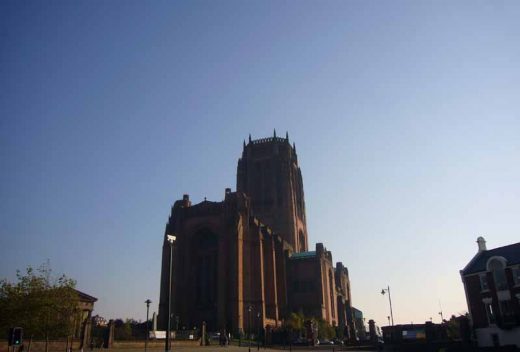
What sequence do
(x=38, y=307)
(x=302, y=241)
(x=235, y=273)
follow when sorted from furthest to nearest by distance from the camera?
(x=302, y=241), (x=235, y=273), (x=38, y=307)

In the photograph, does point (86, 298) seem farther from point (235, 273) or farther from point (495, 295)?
point (495, 295)

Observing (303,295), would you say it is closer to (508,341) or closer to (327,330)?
(327,330)

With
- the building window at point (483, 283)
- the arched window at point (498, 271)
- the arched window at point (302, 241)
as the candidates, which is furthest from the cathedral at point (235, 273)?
the arched window at point (498, 271)

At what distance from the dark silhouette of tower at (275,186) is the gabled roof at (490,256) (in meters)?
59.3

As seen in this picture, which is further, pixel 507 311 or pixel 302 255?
pixel 302 255

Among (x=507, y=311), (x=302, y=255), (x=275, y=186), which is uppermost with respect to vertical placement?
(x=275, y=186)

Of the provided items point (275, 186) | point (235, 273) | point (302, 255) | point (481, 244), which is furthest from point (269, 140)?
point (481, 244)

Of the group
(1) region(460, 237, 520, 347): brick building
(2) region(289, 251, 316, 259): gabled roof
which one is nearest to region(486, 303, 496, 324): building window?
(1) region(460, 237, 520, 347): brick building

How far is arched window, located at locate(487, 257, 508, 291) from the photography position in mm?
38469

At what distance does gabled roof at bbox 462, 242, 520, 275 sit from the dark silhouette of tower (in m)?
59.3

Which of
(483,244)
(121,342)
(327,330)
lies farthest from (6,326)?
(327,330)

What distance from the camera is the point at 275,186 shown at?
105m

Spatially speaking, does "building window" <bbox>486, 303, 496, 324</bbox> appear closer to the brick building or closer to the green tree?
the brick building

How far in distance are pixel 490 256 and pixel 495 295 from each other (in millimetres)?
4785
